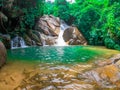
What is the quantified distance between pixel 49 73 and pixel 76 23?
2412 cm

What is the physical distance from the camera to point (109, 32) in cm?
2567

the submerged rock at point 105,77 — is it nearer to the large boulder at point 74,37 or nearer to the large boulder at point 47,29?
the large boulder at point 47,29

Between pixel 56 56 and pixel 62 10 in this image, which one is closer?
pixel 56 56

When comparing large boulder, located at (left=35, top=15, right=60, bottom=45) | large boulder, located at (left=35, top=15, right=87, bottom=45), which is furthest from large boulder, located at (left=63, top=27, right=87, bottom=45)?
large boulder, located at (left=35, top=15, right=60, bottom=45)

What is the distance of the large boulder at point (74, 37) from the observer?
2917 centimetres

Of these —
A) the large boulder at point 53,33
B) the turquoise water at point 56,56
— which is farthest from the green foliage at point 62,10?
the turquoise water at point 56,56

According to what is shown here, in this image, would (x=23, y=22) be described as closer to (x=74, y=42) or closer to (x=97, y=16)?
(x=74, y=42)

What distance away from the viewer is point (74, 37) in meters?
29.4

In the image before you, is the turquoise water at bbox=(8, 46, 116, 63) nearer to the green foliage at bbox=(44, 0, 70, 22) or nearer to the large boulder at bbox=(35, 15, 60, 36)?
the large boulder at bbox=(35, 15, 60, 36)

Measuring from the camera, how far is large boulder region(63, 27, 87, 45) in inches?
1148

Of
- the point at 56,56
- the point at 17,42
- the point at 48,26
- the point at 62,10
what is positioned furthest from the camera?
the point at 62,10

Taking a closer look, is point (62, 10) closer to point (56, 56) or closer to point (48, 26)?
point (48, 26)

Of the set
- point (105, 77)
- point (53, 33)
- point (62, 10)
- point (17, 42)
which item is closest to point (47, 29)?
point (53, 33)

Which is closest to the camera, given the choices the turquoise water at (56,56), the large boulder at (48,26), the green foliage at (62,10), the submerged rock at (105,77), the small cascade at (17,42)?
the submerged rock at (105,77)
